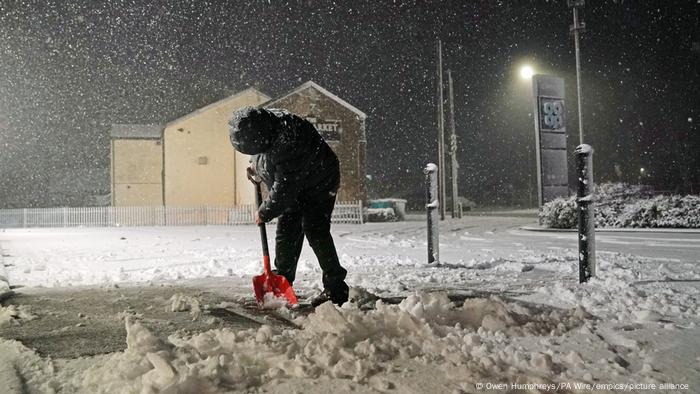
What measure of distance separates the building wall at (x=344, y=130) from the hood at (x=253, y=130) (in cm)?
2383

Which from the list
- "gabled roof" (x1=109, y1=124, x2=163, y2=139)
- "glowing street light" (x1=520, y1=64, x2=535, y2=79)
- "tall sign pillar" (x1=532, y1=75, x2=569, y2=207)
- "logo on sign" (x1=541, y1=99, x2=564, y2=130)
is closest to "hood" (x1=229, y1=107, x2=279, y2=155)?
"tall sign pillar" (x1=532, y1=75, x2=569, y2=207)

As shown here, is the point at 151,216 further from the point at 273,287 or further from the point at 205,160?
the point at 273,287

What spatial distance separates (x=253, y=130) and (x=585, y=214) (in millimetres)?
3061

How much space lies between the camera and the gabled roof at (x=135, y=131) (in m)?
34.1

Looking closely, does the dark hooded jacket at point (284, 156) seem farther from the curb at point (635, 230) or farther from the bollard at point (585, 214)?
the curb at point (635, 230)

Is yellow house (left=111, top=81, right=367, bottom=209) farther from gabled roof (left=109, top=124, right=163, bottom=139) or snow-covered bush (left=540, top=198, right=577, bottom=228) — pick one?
snow-covered bush (left=540, top=198, right=577, bottom=228)

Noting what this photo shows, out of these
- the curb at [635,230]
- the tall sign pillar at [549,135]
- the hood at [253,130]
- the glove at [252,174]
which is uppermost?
the tall sign pillar at [549,135]

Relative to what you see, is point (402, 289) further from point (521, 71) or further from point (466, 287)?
point (521, 71)

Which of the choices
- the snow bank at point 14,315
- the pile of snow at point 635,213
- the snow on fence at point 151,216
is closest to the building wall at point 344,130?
the snow on fence at point 151,216

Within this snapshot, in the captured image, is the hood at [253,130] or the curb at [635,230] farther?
the curb at [635,230]

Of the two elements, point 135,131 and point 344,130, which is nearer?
point 344,130

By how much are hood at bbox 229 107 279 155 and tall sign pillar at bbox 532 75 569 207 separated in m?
13.9

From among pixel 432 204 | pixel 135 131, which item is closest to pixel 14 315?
pixel 432 204

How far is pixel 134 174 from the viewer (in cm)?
3384
